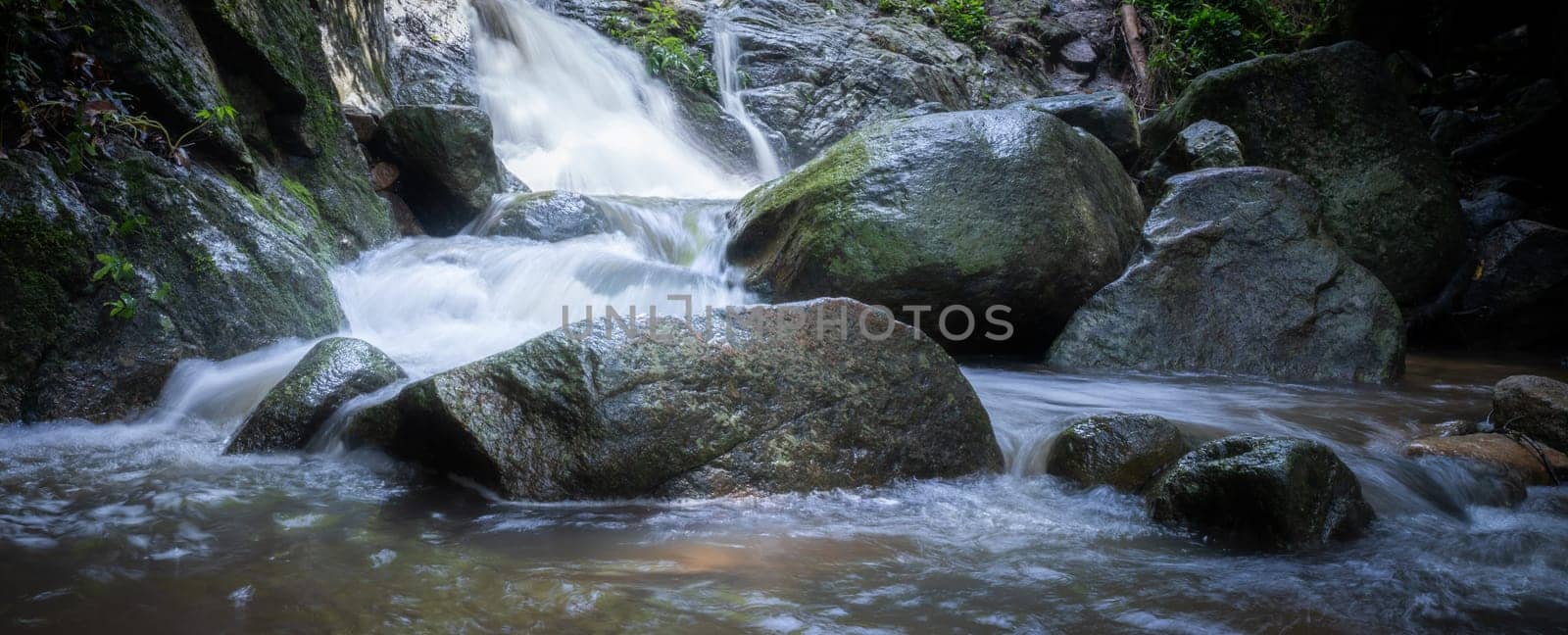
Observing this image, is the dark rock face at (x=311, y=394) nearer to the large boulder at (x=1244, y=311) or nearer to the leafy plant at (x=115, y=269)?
the leafy plant at (x=115, y=269)

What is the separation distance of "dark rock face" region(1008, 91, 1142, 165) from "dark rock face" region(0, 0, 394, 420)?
6.52m

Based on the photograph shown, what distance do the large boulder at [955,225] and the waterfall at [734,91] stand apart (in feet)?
18.6

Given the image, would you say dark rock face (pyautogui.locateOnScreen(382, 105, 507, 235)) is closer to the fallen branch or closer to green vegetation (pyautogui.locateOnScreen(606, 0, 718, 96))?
green vegetation (pyautogui.locateOnScreen(606, 0, 718, 96))

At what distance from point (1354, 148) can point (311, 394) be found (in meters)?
9.03

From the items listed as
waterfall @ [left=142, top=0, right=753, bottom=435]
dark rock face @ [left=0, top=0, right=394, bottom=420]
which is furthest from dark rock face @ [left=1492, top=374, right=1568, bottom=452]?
dark rock face @ [left=0, top=0, right=394, bottom=420]

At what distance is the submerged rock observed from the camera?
3.79 m

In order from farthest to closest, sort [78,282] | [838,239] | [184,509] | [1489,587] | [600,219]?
[600,219] < [838,239] < [78,282] < [184,509] < [1489,587]

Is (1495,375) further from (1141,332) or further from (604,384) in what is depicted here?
(604,384)

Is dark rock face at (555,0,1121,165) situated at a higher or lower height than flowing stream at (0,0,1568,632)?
higher

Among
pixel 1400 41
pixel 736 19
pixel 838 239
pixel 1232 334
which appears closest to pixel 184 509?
pixel 838 239

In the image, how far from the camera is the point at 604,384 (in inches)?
133

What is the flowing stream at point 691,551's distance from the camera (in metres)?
2.23

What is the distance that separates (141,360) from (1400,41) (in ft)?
51.8

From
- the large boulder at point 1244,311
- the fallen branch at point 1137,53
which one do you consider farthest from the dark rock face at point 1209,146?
the fallen branch at point 1137,53
